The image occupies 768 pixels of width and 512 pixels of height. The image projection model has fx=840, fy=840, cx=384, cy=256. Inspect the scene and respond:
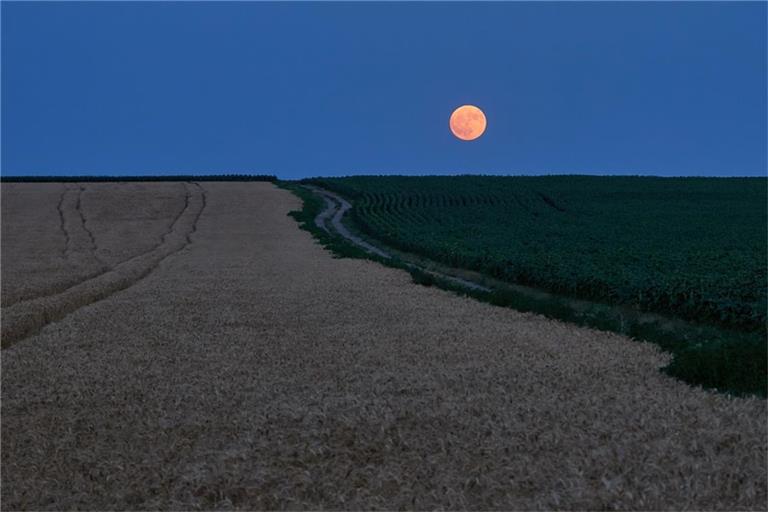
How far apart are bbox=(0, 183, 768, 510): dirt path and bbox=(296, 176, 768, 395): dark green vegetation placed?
142cm

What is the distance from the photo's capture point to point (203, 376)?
1206cm

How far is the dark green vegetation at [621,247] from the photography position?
1659 cm

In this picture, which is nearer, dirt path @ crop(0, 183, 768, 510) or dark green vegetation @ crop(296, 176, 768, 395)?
dirt path @ crop(0, 183, 768, 510)

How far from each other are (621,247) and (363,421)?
2603 cm

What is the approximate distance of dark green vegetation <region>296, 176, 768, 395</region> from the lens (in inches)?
653

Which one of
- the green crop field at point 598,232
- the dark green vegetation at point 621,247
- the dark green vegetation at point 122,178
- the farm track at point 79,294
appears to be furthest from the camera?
the dark green vegetation at point 122,178

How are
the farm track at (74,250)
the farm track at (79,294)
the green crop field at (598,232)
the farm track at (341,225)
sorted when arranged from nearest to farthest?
the farm track at (79,294)
the green crop field at (598,232)
the farm track at (74,250)
the farm track at (341,225)

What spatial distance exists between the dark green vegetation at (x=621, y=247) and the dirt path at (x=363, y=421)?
1.42 metres

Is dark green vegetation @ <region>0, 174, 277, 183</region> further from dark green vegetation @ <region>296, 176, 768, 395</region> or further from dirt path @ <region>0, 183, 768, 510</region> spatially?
dirt path @ <region>0, 183, 768, 510</region>

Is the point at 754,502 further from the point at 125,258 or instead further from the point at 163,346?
the point at 125,258

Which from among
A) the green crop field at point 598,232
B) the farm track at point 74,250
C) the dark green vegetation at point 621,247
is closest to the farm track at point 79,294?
the farm track at point 74,250

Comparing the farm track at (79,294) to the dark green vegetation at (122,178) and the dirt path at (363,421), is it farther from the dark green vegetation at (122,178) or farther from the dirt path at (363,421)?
the dark green vegetation at (122,178)

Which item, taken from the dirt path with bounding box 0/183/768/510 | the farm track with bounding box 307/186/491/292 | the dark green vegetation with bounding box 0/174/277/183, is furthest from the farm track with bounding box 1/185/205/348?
the dark green vegetation with bounding box 0/174/277/183

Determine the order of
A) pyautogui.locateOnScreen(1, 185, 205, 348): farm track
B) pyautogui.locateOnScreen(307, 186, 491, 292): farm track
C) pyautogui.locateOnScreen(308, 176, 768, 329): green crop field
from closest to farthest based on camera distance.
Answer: pyautogui.locateOnScreen(1, 185, 205, 348): farm track, pyautogui.locateOnScreen(308, 176, 768, 329): green crop field, pyautogui.locateOnScreen(307, 186, 491, 292): farm track
